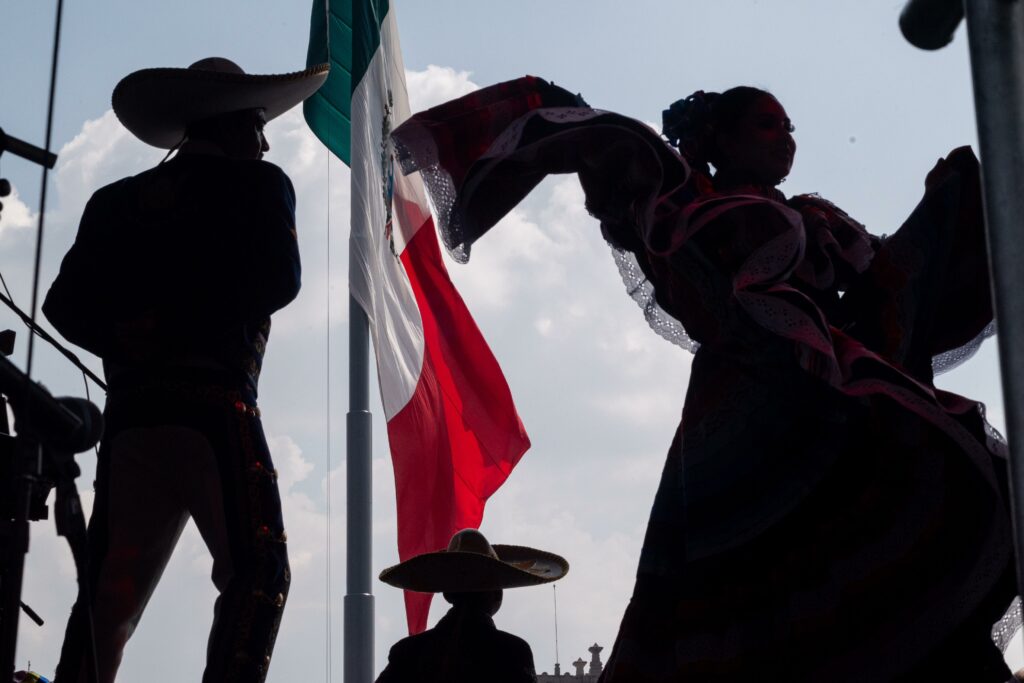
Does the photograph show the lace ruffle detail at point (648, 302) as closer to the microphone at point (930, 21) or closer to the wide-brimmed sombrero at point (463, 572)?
the wide-brimmed sombrero at point (463, 572)

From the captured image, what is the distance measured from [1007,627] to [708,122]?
1.81 meters

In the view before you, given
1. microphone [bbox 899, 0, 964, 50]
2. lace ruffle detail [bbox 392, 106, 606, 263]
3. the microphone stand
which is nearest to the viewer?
microphone [bbox 899, 0, 964, 50]

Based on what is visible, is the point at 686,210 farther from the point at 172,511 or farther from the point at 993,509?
the point at 172,511

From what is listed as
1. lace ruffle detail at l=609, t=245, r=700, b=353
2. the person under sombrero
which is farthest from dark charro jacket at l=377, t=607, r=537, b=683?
lace ruffle detail at l=609, t=245, r=700, b=353

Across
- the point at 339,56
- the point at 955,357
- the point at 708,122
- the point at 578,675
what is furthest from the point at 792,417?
the point at 578,675

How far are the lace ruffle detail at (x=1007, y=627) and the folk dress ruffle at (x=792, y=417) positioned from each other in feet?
0.13

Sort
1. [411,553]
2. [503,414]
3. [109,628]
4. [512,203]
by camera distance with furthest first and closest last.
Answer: [503,414] < [411,553] < [512,203] < [109,628]

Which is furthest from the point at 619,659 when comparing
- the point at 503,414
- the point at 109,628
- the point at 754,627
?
the point at 503,414

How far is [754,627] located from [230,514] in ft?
4.42

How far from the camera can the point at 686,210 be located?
175 inches

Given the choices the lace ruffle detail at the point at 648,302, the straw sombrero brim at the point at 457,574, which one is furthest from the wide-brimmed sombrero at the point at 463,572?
the lace ruffle detail at the point at 648,302

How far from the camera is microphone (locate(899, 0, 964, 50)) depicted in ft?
8.84

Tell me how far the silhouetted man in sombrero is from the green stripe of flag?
Result: 506 cm

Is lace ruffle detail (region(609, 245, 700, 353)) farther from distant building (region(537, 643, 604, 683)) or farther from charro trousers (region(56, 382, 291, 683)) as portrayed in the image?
distant building (region(537, 643, 604, 683))
